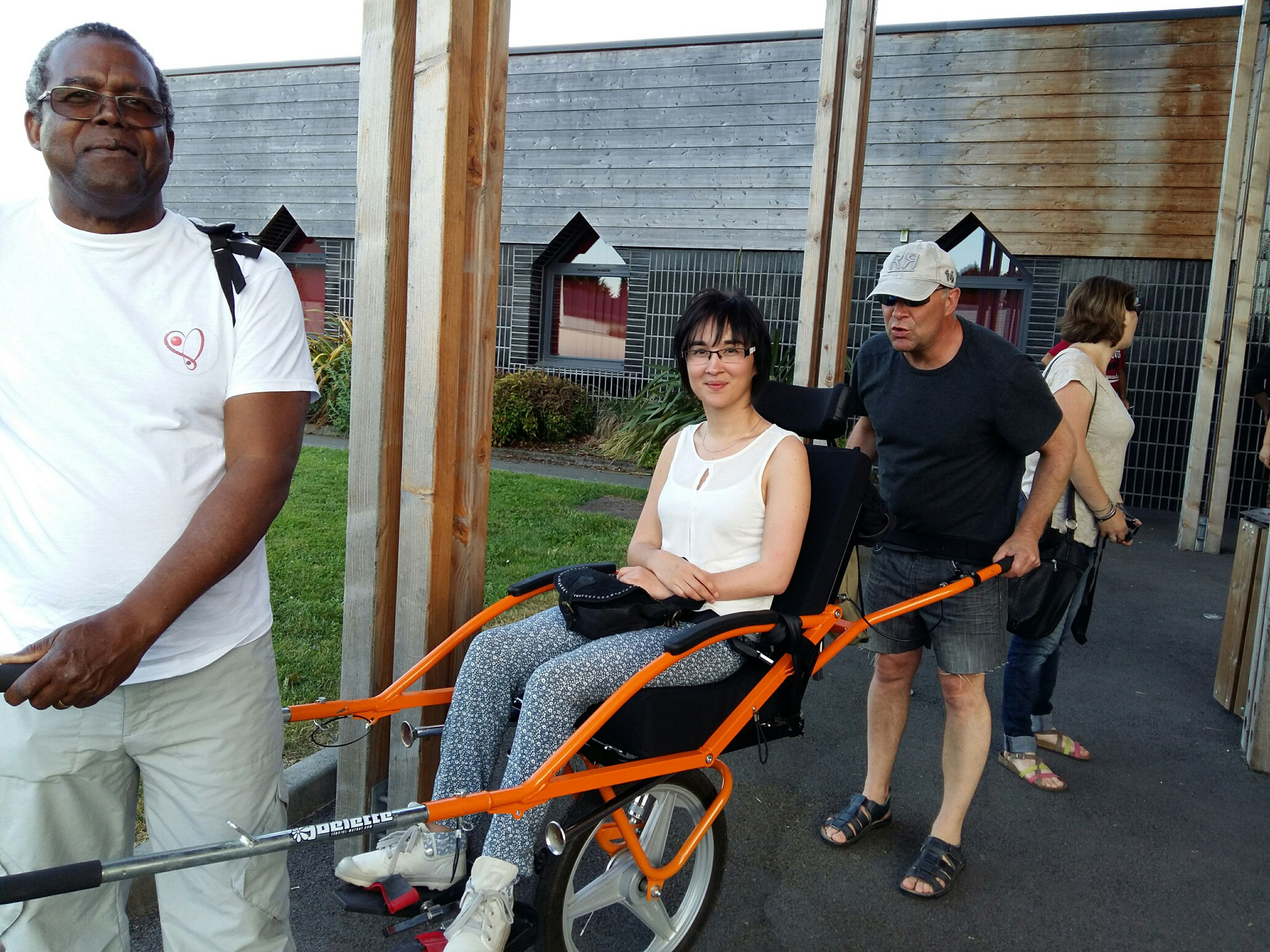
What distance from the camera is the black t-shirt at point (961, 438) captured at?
10.1ft

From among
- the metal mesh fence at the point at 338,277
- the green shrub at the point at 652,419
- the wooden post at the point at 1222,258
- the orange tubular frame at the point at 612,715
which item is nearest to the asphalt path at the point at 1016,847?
the orange tubular frame at the point at 612,715

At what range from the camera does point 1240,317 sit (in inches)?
318

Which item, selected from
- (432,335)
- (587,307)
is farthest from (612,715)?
(587,307)

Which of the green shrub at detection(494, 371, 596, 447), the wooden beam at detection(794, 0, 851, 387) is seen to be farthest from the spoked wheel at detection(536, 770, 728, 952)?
the green shrub at detection(494, 371, 596, 447)

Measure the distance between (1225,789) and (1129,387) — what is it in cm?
704

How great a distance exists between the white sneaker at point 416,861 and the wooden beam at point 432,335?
513 mm

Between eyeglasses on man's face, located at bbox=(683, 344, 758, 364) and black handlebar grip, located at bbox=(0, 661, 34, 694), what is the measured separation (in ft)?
6.15

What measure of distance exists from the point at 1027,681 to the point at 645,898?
7.20ft

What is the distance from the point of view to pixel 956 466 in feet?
10.4

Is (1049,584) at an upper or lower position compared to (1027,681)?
upper

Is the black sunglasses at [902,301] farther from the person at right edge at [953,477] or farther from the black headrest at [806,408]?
the black headrest at [806,408]

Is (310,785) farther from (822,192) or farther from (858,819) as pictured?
(822,192)

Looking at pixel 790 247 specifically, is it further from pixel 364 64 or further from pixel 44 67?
pixel 44 67

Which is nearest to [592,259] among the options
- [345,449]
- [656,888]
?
[345,449]
